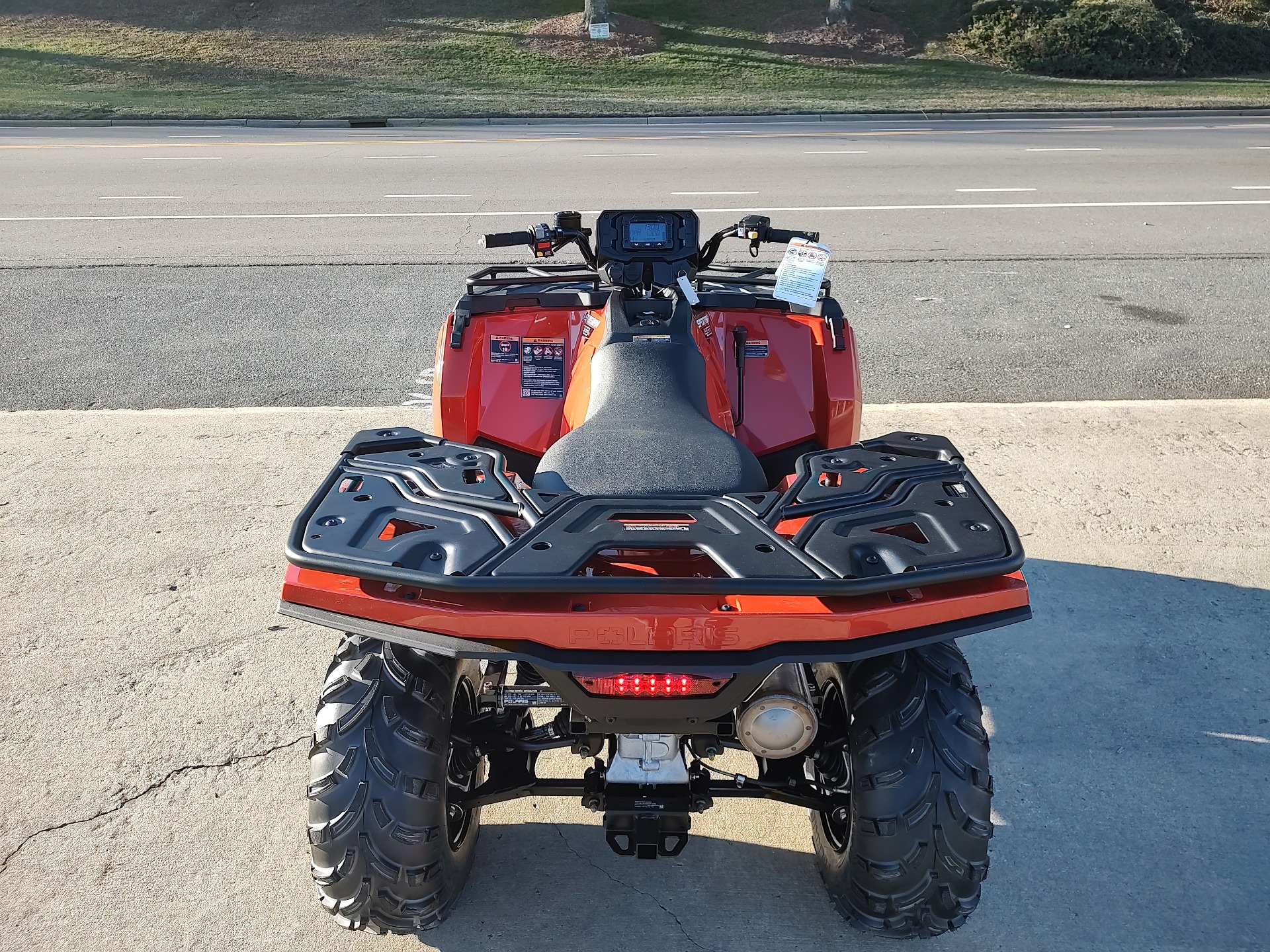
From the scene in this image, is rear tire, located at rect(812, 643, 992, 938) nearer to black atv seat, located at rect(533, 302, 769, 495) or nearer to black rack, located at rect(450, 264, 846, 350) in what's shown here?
black atv seat, located at rect(533, 302, 769, 495)

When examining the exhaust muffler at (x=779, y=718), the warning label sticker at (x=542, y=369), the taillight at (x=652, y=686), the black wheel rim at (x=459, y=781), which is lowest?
the black wheel rim at (x=459, y=781)

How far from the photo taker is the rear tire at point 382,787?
2.35 m

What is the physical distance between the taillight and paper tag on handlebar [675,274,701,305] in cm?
157

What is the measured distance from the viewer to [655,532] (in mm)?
2105

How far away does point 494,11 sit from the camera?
25828 millimetres

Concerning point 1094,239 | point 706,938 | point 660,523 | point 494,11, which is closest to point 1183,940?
point 706,938

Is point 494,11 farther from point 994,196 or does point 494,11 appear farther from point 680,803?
point 680,803

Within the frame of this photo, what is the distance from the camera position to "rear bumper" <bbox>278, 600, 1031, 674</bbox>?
2033 millimetres

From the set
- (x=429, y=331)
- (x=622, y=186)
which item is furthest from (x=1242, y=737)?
(x=622, y=186)

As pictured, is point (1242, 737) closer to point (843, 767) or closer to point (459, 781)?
point (843, 767)

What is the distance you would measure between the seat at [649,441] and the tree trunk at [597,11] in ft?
75.6

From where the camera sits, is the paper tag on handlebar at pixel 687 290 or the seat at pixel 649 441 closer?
→ the seat at pixel 649 441

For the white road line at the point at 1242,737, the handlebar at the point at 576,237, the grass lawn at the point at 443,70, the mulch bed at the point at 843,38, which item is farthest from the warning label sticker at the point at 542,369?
the mulch bed at the point at 843,38

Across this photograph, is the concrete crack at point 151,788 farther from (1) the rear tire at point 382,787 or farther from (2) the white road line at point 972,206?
(2) the white road line at point 972,206
